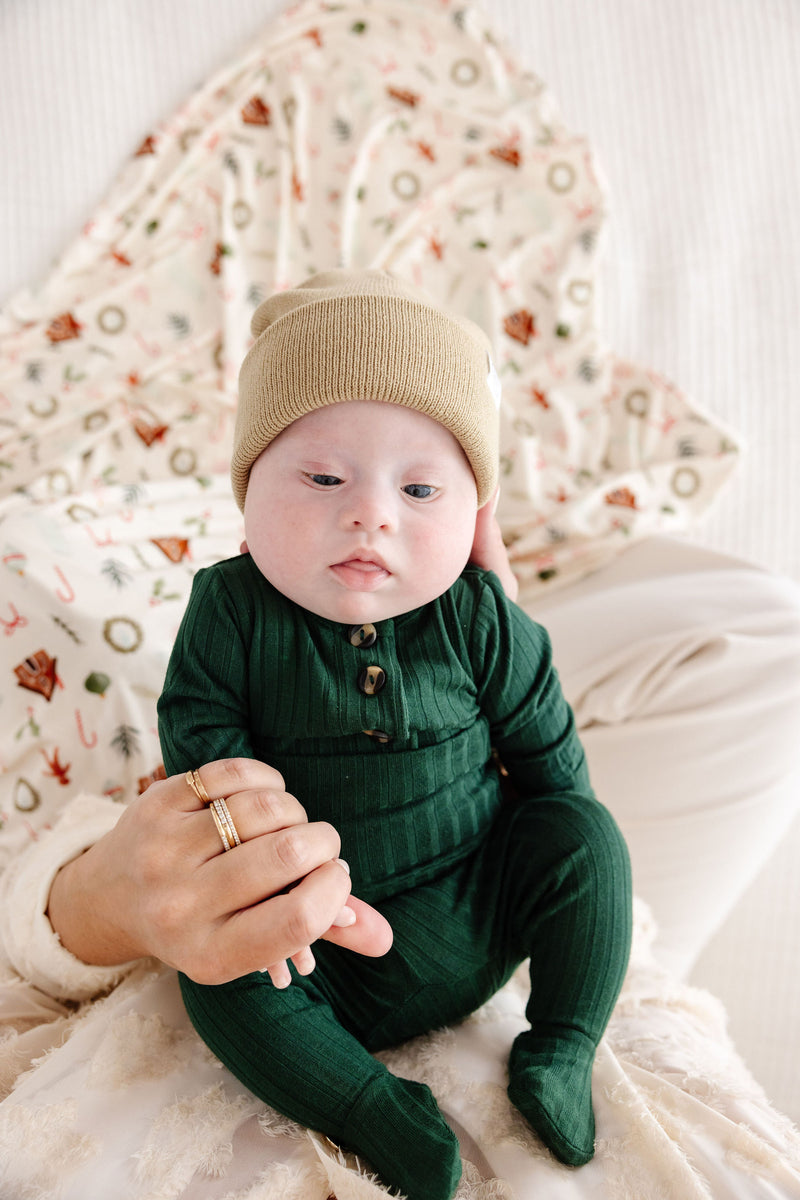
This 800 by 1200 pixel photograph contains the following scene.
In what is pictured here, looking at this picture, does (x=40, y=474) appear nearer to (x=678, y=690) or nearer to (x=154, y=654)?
(x=154, y=654)

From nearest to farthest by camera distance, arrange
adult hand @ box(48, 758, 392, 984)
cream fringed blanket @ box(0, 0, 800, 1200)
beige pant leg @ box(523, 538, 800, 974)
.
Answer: adult hand @ box(48, 758, 392, 984) → cream fringed blanket @ box(0, 0, 800, 1200) → beige pant leg @ box(523, 538, 800, 974)

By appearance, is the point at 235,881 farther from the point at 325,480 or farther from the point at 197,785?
the point at 325,480

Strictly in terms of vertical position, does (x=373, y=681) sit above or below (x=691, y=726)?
above

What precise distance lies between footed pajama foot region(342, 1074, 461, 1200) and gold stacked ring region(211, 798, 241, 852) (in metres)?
0.21

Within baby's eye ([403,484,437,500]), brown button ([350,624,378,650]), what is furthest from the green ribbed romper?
baby's eye ([403,484,437,500])

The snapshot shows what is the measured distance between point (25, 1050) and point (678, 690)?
2.86 ft

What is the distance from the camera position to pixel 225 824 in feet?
2.16

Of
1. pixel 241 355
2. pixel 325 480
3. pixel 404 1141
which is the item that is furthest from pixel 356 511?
pixel 241 355

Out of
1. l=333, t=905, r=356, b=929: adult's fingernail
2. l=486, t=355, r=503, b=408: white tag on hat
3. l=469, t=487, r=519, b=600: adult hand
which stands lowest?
l=333, t=905, r=356, b=929: adult's fingernail

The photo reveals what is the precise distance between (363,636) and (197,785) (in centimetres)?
18

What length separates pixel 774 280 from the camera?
166cm

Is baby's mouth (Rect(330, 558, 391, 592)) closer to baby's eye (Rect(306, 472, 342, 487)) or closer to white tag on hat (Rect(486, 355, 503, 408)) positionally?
baby's eye (Rect(306, 472, 342, 487))

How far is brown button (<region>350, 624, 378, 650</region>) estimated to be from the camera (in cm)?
75

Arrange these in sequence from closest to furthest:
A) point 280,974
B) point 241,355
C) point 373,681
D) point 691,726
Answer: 1. point 280,974
2. point 373,681
3. point 691,726
4. point 241,355
